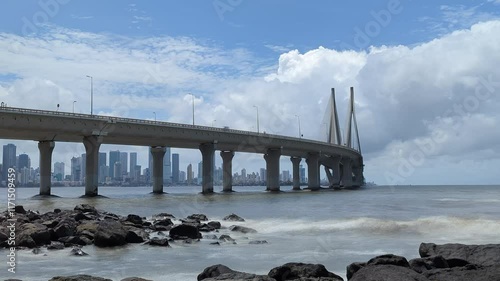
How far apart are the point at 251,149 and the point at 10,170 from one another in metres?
83.7

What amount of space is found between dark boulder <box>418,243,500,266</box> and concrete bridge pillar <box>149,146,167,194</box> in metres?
75.7

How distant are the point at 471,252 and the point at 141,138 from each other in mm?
65623

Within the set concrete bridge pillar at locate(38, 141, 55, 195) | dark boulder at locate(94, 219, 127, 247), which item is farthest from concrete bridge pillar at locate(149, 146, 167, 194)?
dark boulder at locate(94, 219, 127, 247)

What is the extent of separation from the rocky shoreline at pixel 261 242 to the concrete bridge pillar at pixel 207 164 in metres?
59.7

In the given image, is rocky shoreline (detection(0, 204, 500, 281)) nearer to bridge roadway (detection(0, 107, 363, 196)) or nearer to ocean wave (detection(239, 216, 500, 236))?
ocean wave (detection(239, 216, 500, 236))

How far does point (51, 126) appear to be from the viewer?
193ft

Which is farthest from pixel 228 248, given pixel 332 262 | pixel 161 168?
pixel 161 168

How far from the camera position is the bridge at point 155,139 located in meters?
58.9

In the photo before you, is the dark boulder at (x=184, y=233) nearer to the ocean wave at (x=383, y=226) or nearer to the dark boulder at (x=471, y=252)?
the ocean wave at (x=383, y=226)

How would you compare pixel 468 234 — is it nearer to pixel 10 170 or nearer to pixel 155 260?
pixel 155 260

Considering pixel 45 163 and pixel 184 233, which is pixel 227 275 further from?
pixel 45 163

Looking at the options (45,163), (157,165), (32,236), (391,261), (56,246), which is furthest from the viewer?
(157,165)

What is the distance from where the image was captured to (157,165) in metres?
89.2

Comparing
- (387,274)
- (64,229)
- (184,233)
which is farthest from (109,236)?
(387,274)
